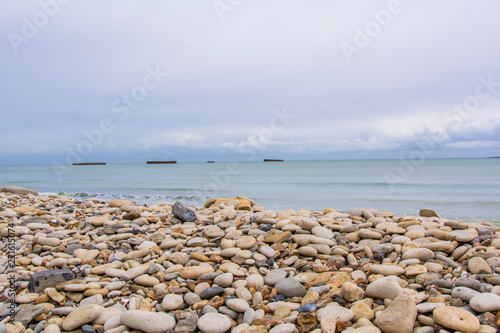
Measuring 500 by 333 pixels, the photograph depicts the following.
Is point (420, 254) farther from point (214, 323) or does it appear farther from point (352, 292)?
point (214, 323)

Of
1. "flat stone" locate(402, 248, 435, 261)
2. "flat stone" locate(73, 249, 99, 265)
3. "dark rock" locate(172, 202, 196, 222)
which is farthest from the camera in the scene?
"dark rock" locate(172, 202, 196, 222)

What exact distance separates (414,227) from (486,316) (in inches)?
90.8

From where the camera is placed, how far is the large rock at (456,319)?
2654 mm

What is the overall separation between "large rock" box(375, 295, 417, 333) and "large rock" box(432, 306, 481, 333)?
186mm

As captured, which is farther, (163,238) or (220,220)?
(220,220)

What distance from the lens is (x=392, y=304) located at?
3012 mm

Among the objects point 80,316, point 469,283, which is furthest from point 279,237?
point 80,316

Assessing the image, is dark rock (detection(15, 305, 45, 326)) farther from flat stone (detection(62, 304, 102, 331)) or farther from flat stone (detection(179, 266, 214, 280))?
flat stone (detection(179, 266, 214, 280))

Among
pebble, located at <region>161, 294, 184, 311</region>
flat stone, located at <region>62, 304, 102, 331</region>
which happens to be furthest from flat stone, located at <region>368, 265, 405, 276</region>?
flat stone, located at <region>62, 304, 102, 331</region>

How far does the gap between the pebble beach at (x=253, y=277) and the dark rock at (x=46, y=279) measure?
10 mm

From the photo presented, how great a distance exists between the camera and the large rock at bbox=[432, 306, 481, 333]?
8.71 feet

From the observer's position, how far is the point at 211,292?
11.6 ft

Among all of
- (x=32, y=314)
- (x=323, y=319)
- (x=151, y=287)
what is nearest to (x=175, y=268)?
(x=151, y=287)

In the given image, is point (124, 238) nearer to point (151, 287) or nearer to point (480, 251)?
point (151, 287)
